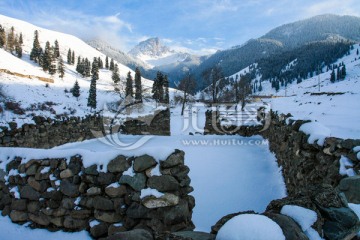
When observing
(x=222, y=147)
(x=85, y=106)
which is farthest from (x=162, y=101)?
(x=222, y=147)

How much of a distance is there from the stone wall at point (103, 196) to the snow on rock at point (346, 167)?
237 cm

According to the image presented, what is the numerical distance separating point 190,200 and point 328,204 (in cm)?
229

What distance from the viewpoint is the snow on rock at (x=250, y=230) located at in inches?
74.5

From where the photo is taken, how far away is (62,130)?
14.7 meters

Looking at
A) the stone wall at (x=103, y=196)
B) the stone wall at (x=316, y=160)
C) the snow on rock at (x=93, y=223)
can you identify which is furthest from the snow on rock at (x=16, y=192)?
the stone wall at (x=316, y=160)

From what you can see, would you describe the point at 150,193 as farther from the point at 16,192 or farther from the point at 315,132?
the point at 315,132

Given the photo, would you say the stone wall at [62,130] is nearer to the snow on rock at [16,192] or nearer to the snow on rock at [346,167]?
the snow on rock at [16,192]

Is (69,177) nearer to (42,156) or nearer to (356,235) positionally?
(42,156)

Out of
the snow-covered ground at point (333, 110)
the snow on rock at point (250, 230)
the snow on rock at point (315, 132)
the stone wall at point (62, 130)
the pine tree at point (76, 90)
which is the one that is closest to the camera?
the snow on rock at point (250, 230)

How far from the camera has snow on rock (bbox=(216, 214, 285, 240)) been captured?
6.21 ft

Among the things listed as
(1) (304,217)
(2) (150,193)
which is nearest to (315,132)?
(1) (304,217)

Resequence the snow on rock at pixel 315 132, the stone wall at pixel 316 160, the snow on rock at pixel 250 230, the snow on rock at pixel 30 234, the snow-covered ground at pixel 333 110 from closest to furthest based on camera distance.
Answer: the snow on rock at pixel 250 230 < the stone wall at pixel 316 160 < the snow on rock at pixel 30 234 < the snow on rock at pixel 315 132 < the snow-covered ground at pixel 333 110

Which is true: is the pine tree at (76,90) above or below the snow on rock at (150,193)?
above

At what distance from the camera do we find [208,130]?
19.9 m
